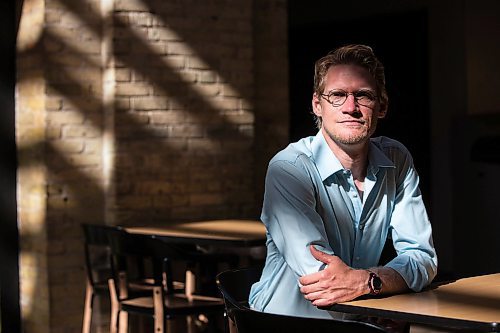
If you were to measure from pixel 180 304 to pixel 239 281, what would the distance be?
6.63 ft

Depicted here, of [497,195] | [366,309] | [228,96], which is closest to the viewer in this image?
[366,309]

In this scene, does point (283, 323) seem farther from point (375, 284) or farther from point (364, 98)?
point (364, 98)

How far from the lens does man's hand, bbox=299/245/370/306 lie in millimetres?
3004

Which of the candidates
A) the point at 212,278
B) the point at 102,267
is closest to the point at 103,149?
the point at 102,267

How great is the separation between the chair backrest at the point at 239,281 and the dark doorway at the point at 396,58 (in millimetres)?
6186

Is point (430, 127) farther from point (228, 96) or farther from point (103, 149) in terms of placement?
point (103, 149)

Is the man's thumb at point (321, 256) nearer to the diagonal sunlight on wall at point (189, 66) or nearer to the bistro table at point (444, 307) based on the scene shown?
the bistro table at point (444, 307)

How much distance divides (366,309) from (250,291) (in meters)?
0.65

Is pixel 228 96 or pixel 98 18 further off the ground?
pixel 98 18

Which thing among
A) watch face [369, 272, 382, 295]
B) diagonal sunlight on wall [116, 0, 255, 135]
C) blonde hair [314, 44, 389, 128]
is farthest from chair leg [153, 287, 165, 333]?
watch face [369, 272, 382, 295]

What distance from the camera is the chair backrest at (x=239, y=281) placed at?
3.36 m

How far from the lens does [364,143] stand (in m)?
3.30

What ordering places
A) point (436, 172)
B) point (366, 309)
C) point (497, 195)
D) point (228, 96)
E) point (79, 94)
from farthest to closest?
1. point (436, 172)
2. point (497, 195)
3. point (228, 96)
4. point (79, 94)
5. point (366, 309)

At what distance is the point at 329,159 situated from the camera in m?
3.27
